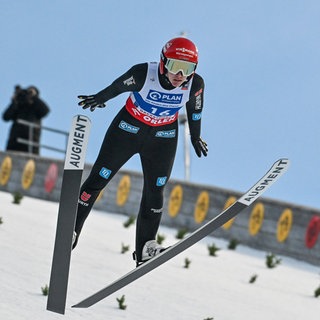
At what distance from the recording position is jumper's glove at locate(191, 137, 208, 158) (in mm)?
7211

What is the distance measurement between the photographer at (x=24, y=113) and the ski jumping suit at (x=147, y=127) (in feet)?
30.0

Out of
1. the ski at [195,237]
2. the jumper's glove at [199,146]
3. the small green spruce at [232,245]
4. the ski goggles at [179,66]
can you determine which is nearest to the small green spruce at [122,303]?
the ski at [195,237]

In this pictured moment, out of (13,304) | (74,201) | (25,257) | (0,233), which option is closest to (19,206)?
(0,233)

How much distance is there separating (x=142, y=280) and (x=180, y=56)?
336cm

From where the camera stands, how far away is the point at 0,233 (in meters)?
9.77

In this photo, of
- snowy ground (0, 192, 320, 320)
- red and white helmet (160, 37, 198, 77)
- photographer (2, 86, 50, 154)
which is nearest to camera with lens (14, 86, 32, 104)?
photographer (2, 86, 50, 154)

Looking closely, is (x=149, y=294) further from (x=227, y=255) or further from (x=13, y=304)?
(x=227, y=255)

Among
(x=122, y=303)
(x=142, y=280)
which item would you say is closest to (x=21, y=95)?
(x=142, y=280)

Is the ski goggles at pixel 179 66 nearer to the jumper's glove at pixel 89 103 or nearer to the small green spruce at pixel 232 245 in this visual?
the jumper's glove at pixel 89 103

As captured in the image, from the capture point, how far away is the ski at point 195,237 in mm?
6707

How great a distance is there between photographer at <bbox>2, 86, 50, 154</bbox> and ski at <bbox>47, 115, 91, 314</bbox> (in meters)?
9.87

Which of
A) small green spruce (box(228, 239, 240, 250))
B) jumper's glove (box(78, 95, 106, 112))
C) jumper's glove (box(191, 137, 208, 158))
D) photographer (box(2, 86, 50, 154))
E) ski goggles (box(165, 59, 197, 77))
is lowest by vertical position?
small green spruce (box(228, 239, 240, 250))

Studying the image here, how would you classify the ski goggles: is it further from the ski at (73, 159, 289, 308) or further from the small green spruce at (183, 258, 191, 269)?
the small green spruce at (183, 258, 191, 269)

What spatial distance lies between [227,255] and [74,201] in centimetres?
622
